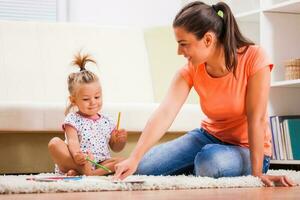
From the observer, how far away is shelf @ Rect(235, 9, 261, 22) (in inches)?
149

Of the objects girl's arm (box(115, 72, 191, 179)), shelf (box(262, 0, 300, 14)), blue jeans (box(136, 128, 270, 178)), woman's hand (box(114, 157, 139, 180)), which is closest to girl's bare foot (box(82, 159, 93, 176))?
blue jeans (box(136, 128, 270, 178))

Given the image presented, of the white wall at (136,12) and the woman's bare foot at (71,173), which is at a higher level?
the white wall at (136,12)

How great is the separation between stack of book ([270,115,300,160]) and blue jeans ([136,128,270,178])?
1.02 meters

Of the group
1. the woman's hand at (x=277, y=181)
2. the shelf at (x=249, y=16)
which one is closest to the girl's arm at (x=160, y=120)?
the woman's hand at (x=277, y=181)

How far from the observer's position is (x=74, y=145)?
2828 millimetres

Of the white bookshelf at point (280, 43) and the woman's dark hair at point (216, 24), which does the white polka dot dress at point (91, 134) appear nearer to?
the woman's dark hair at point (216, 24)

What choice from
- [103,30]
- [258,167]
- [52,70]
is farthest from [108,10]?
[258,167]

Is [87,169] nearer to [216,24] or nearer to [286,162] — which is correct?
[216,24]

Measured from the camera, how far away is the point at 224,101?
8.07 ft

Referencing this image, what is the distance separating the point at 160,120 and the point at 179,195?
62 cm

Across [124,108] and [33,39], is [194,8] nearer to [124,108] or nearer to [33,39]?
[124,108]

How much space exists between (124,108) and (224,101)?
0.87m

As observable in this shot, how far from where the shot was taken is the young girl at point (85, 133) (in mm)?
2795

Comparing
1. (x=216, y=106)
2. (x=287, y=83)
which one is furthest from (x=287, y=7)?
(x=216, y=106)
